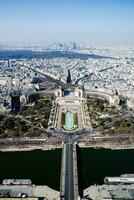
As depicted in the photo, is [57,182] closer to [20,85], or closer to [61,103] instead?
[61,103]

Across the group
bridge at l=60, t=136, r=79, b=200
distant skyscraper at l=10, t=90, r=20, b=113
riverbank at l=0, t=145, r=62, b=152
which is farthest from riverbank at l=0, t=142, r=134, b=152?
distant skyscraper at l=10, t=90, r=20, b=113

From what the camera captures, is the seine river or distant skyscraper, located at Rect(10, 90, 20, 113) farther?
distant skyscraper, located at Rect(10, 90, 20, 113)

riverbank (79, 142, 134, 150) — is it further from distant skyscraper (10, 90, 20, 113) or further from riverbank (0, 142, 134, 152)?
distant skyscraper (10, 90, 20, 113)

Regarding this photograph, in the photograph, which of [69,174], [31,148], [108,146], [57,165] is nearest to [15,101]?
[31,148]

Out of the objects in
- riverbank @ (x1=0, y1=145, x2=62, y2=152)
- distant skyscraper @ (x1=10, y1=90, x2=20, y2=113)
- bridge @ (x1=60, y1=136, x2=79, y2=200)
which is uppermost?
distant skyscraper @ (x1=10, y1=90, x2=20, y2=113)

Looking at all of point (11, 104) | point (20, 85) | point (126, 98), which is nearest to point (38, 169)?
point (11, 104)

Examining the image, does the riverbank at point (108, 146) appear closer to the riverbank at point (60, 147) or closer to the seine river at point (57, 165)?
the riverbank at point (60, 147)

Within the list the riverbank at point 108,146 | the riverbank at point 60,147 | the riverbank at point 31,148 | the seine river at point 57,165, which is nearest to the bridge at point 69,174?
the seine river at point 57,165
